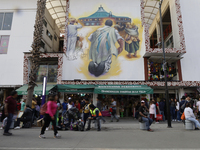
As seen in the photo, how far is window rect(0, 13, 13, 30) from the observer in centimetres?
1838

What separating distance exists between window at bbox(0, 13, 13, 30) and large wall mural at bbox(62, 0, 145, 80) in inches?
281

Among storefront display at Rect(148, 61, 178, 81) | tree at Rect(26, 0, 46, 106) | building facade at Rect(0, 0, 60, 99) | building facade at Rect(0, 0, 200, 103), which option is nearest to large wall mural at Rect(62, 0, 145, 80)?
building facade at Rect(0, 0, 200, 103)

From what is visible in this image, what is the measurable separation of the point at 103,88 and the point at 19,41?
36.0 feet

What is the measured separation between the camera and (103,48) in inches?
653

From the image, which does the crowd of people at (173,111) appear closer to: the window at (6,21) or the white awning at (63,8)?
the white awning at (63,8)

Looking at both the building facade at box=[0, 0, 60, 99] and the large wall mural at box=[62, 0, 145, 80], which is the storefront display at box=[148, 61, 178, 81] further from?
the building facade at box=[0, 0, 60, 99]

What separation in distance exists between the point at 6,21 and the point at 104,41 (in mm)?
11649

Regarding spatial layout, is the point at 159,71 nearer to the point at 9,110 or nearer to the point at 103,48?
the point at 103,48

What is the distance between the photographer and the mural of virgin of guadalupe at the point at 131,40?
16516mm

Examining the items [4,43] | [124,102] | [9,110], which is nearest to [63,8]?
[4,43]

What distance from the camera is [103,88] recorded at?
14422mm

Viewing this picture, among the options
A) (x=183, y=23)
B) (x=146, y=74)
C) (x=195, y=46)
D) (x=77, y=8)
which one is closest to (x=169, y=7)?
(x=183, y=23)

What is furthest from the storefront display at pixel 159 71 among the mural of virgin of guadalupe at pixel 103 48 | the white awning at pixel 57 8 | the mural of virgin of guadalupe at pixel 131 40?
the white awning at pixel 57 8

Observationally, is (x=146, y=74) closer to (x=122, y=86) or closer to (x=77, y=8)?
(x=122, y=86)
